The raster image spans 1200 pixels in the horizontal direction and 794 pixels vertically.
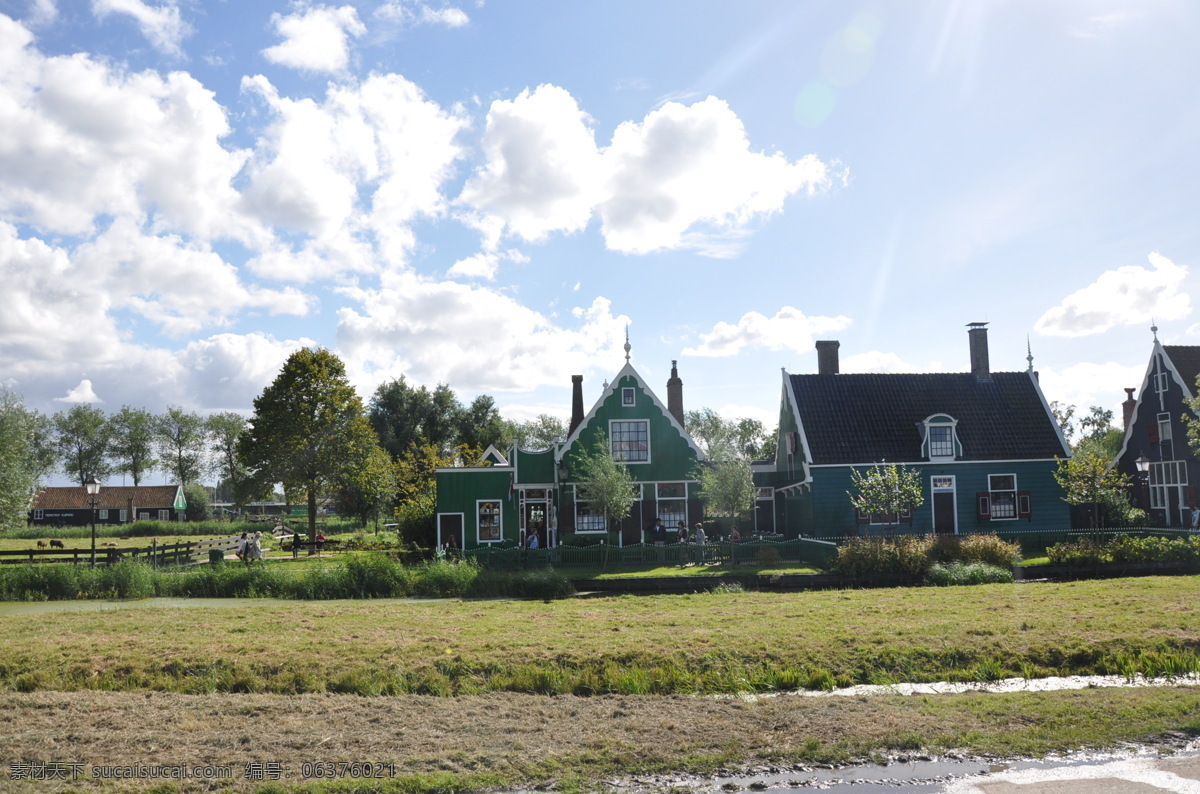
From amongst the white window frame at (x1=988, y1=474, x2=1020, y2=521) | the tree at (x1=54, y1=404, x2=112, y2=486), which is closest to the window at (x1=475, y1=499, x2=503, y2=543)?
the white window frame at (x1=988, y1=474, x2=1020, y2=521)

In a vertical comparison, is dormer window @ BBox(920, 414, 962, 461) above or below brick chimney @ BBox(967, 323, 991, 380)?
below

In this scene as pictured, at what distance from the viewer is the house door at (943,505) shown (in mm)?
31891

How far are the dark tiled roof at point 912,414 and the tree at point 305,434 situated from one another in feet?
82.5

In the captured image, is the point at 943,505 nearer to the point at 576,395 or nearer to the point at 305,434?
the point at 576,395

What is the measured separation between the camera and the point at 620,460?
1319 inches

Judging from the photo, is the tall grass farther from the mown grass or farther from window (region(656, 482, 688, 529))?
window (region(656, 482, 688, 529))

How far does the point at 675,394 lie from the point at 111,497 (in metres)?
72.9

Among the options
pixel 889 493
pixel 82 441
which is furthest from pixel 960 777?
pixel 82 441

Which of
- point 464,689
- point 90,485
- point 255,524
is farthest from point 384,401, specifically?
point 464,689

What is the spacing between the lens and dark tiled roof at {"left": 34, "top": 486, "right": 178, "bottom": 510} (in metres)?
84.0

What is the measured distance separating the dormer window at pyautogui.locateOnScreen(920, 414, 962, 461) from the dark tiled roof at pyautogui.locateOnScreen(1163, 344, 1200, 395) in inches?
435

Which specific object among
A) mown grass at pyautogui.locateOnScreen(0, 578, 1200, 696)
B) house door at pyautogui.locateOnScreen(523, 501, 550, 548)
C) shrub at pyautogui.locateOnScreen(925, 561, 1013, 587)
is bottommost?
shrub at pyautogui.locateOnScreen(925, 561, 1013, 587)

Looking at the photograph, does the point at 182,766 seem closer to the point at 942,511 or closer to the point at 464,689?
the point at 464,689

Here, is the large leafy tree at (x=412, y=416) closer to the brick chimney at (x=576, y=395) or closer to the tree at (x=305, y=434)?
the tree at (x=305, y=434)
